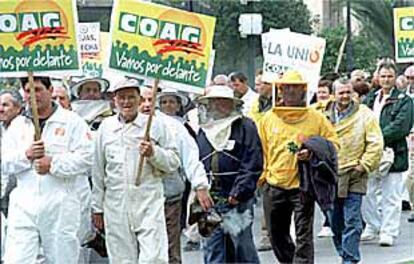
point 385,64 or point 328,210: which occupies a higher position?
point 385,64

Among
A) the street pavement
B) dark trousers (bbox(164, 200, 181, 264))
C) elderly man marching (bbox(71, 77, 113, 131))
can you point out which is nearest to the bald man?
elderly man marching (bbox(71, 77, 113, 131))

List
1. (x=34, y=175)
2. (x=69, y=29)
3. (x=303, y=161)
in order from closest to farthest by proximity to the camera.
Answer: (x=34, y=175), (x=69, y=29), (x=303, y=161)

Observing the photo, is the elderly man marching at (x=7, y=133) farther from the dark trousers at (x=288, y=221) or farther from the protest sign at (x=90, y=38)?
the protest sign at (x=90, y=38)

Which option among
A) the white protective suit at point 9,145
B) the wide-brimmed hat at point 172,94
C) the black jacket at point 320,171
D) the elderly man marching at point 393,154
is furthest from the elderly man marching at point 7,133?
the elderly man marching at point 393,154

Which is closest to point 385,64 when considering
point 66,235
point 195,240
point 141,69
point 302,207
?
point 195,240

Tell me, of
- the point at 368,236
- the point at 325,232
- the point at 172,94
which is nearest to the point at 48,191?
the point at 172,94

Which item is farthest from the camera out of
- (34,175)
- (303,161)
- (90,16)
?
(90,16)

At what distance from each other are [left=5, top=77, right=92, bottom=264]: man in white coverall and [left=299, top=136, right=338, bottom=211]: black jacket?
8.62 ft

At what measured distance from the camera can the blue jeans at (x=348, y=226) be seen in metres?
11.9

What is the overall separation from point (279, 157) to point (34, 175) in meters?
3.00

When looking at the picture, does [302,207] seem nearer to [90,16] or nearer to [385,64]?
[385,64]

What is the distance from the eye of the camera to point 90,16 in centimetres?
2872

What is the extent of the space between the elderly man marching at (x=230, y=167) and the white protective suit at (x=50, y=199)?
177cm

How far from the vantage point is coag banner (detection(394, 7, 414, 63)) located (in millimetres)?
13883
